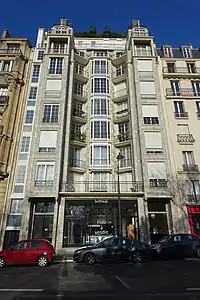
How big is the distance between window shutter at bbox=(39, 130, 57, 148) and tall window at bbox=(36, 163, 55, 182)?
198 centimetres

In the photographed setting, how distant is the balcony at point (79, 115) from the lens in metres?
23.1

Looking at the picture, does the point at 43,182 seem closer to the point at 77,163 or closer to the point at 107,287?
the point at 77,163

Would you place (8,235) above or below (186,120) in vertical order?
below

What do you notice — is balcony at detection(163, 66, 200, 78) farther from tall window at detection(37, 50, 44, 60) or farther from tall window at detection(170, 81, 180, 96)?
tall window at detection(37, 50, 44, 60)

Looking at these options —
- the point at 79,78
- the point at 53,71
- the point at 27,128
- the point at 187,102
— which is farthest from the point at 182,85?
the point at 27,128

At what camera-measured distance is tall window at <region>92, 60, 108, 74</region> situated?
26.1 meters

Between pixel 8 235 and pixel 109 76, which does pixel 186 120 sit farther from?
pixel 8 235

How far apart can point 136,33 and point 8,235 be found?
28.0 meters

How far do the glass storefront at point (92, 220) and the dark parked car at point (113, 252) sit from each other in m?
5.97

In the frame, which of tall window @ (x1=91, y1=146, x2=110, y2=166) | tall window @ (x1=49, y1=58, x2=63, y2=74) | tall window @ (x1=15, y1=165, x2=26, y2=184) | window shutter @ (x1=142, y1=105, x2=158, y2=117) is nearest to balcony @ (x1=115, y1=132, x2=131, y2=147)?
tall window @ (x1=91, y1=146, x2=110, y2=166)

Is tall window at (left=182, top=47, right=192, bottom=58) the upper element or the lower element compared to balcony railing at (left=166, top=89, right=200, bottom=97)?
upper

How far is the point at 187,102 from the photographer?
22.9 meters

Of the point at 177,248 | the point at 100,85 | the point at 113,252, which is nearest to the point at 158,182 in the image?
the point at 177,248

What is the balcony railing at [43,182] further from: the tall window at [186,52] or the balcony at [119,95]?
the tall window at [186,52]
